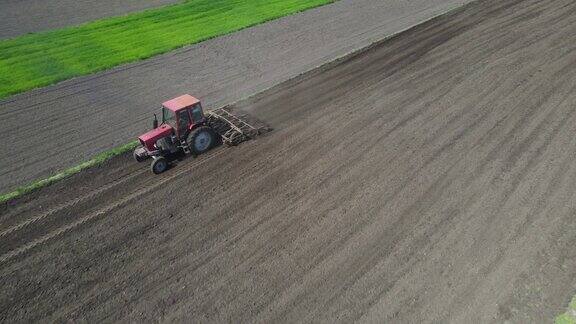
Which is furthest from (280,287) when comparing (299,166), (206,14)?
(206,14)

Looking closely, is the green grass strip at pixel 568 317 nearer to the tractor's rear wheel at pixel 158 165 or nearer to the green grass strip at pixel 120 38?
the tractor's rear wheel at pixel 158 165

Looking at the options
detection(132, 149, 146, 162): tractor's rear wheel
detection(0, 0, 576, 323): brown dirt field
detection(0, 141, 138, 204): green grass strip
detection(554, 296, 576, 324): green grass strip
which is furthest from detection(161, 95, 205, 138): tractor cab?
detection(554, 296, 576, 324): green grass strip

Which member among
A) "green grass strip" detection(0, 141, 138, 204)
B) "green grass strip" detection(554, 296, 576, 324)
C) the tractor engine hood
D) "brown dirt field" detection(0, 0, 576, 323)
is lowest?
"green grass strip" detection(554, 296, 576, 324)

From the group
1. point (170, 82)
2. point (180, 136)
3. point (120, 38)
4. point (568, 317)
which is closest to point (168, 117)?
point (180, 136)

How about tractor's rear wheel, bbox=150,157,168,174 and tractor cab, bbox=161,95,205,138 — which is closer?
tractor's rear wheel, bbox=150,157,168,174

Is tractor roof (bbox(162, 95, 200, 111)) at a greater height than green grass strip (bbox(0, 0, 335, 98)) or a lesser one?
lesser

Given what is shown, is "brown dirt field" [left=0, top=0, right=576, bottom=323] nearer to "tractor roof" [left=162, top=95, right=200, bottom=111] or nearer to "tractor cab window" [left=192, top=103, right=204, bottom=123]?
"tractor cab window" [left=192, top=103, right=204, bottom=123]

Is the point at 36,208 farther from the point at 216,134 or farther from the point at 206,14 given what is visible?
the point at 206,14

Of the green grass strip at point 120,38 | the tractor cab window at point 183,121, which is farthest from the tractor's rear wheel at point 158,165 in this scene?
the green grass strip at point 120,38
